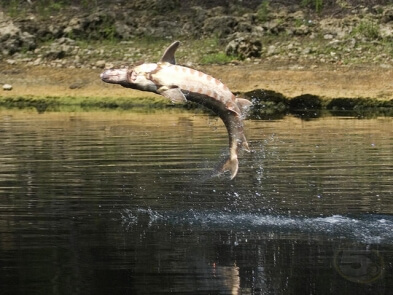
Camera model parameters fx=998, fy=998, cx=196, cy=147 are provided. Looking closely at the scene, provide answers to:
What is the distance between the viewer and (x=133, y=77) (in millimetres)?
9719

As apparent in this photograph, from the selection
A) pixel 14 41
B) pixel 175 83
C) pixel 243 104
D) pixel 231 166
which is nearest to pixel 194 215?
pixel 231 166

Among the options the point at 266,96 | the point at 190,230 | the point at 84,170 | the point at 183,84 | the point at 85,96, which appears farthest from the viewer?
the point at 85,96

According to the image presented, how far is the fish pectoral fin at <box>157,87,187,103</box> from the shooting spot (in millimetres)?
9641

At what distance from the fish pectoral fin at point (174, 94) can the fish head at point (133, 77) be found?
0.11m

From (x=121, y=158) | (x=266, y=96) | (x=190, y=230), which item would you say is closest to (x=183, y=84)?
(x=190, y=230)

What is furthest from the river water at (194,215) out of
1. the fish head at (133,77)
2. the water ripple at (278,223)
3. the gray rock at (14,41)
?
the gray rock at (14,41)

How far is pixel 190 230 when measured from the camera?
36.8 feet

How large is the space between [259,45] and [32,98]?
8363 mm

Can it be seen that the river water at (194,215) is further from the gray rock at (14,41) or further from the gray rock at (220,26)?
the gray rock at (14,41)

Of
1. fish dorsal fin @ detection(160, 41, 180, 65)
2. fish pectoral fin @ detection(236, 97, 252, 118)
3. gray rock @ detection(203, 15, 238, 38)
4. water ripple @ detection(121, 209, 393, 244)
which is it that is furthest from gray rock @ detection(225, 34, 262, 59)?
fish dorsal fin @ detection(160, 41, 180, 65)

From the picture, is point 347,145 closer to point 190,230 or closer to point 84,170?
point 84,170

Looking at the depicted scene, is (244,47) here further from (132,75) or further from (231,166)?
(132,75)

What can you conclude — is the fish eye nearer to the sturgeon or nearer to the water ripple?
the sturgeon

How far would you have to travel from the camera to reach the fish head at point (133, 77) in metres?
9.62
